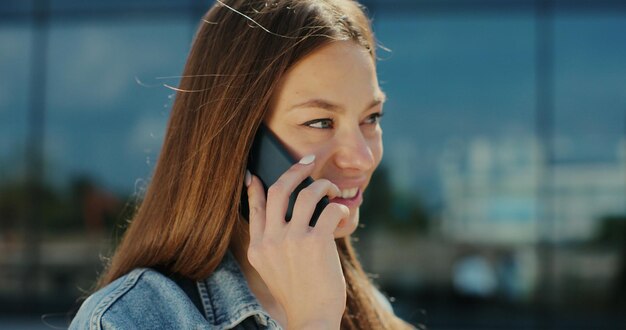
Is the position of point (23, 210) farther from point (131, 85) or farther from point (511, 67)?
point (511, 67)

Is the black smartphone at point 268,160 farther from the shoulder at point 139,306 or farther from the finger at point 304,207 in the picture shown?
the shoulder at point 139,306

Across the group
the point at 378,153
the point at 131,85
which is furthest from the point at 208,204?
the point at 131,85

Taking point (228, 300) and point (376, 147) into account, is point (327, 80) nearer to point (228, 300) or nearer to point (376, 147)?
point (376, 147)

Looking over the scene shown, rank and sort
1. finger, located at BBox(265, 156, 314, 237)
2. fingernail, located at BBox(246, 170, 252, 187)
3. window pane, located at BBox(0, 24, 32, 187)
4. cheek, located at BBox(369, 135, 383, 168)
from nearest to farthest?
finger, located at BBox(265, 156, 314, 237)
fingernail, located at BBox(246, 170, 252, 187)
cheek, located at BBox(369, 135, 383, 168)
window pane, located at BBox(0, 24, 32, 187)

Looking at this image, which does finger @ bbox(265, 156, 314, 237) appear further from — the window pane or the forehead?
the window pane

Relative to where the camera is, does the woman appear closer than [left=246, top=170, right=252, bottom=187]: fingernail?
Yes

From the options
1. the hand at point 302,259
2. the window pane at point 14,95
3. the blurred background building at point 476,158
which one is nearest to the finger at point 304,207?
the hand at point 302,259

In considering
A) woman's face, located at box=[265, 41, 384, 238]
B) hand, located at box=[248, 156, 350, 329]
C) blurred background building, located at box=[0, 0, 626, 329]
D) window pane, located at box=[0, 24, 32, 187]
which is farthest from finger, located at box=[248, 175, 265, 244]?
window pane, located at box=[0, 24, 32, 187]

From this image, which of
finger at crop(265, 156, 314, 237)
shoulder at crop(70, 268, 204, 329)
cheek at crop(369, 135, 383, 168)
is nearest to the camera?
shoulder at crop(70, 268, 204, 329)

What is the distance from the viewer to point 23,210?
26.5 ft

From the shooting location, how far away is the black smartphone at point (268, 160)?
1559mm

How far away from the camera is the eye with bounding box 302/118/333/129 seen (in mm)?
1592

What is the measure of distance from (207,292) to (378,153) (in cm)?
49

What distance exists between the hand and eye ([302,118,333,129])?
15 centimetres
